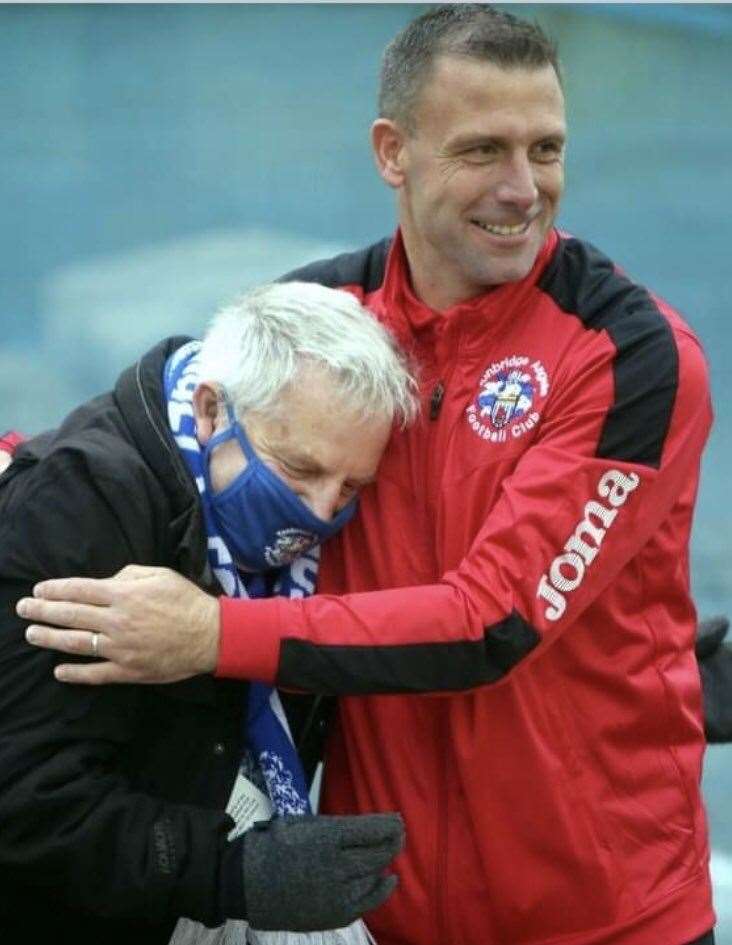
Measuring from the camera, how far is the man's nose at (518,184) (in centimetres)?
262

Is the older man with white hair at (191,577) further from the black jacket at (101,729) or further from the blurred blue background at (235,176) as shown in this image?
the blurred blue background at (235,176)

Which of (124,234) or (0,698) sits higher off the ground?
(124,234)

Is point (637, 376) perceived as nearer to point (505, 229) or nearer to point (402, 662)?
point (505, 229)

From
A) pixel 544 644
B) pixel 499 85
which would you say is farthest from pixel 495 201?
pixel 544 644

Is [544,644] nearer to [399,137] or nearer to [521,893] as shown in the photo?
[521,893]

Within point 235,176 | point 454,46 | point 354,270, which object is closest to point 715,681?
point 354,270

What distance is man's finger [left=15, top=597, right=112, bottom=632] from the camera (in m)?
2.43

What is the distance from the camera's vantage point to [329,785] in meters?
2.81

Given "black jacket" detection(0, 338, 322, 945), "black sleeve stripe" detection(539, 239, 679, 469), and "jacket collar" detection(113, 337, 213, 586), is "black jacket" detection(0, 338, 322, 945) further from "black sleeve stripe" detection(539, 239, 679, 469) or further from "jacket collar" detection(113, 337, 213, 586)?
"black sleeve stripe" detection(539, 239, 679, 469)

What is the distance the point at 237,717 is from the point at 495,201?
0.73 m

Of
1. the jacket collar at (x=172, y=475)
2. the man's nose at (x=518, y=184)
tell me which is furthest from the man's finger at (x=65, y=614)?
the man's nose at (x=518, y=184)

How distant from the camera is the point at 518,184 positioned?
262 cm

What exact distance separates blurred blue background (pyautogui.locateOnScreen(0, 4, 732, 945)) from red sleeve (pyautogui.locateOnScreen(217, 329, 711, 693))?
1.84m

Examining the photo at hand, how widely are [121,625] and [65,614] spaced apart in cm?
7
